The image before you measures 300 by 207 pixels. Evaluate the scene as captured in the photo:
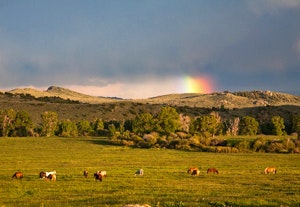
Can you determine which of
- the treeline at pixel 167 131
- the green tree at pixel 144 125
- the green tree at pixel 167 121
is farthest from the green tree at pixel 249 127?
the green tree at pixel 144 125

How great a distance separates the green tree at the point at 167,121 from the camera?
111562 mm

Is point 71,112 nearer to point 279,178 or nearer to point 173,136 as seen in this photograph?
point 173,136

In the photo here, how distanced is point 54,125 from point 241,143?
202 ft

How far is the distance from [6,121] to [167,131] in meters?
47.6

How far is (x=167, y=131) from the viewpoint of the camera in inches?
4407

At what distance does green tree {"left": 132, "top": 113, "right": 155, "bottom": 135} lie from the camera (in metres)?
114

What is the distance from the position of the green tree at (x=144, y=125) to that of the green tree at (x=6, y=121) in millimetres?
36762

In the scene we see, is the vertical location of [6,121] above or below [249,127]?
below

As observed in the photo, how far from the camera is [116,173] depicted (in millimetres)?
41875

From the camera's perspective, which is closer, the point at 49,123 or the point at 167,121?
the point at 167,121

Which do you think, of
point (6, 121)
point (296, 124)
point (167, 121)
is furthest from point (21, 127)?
point (296, 124)

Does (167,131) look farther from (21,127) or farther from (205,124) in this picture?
(21,127)

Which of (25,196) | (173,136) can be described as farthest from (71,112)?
(25,196)

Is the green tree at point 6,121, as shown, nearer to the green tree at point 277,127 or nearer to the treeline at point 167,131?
the treeline at point 167,131
